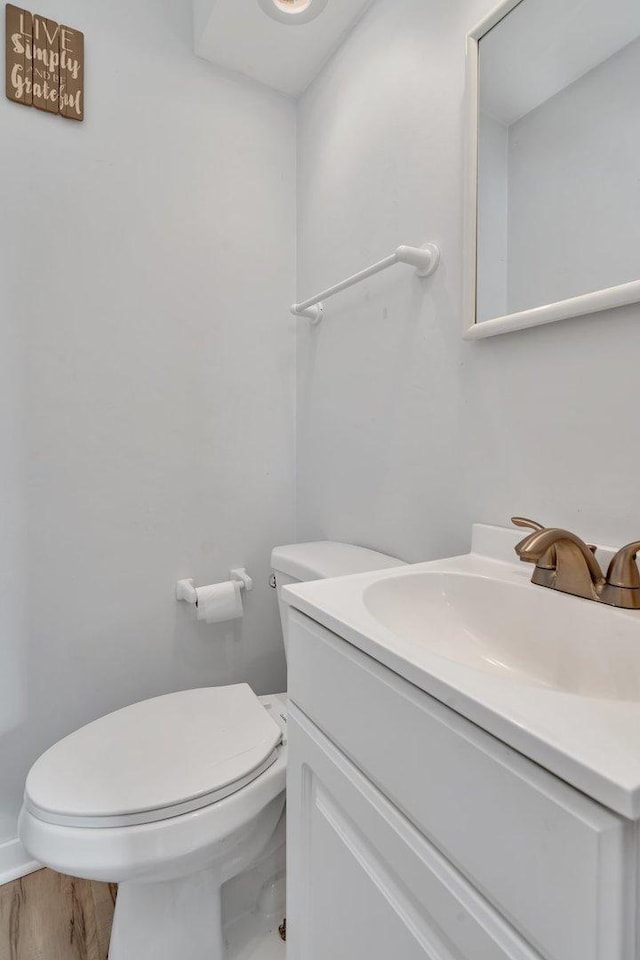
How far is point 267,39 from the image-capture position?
128cm

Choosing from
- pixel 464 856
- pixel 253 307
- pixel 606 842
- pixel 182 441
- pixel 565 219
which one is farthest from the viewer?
pixel 253 307

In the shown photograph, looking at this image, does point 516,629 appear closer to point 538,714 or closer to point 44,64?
point 538,714

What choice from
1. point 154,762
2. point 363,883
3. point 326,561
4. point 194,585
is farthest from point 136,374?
point 363,883

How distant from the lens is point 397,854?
50 centimetres

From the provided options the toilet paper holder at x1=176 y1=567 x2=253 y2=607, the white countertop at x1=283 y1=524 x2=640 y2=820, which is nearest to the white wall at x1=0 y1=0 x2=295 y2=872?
the toilet paper holder at x1=176 y1=567 x2=253 y2=607

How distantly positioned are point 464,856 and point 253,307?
1.40m

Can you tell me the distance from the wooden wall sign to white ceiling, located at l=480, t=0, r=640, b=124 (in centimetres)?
97

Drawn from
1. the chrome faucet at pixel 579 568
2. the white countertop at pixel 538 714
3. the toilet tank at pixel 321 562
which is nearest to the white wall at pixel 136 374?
the toilet tank at pixel 321 562

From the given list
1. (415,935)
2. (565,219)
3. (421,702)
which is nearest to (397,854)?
(415,935)

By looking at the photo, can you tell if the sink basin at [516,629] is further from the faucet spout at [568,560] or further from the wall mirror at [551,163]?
the wall mirror at [551,163]

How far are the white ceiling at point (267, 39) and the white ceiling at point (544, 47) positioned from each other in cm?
57

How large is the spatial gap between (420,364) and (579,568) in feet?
1.85

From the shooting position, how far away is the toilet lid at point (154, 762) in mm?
780

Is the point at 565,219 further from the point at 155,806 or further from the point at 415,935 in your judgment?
the point at 155,806
